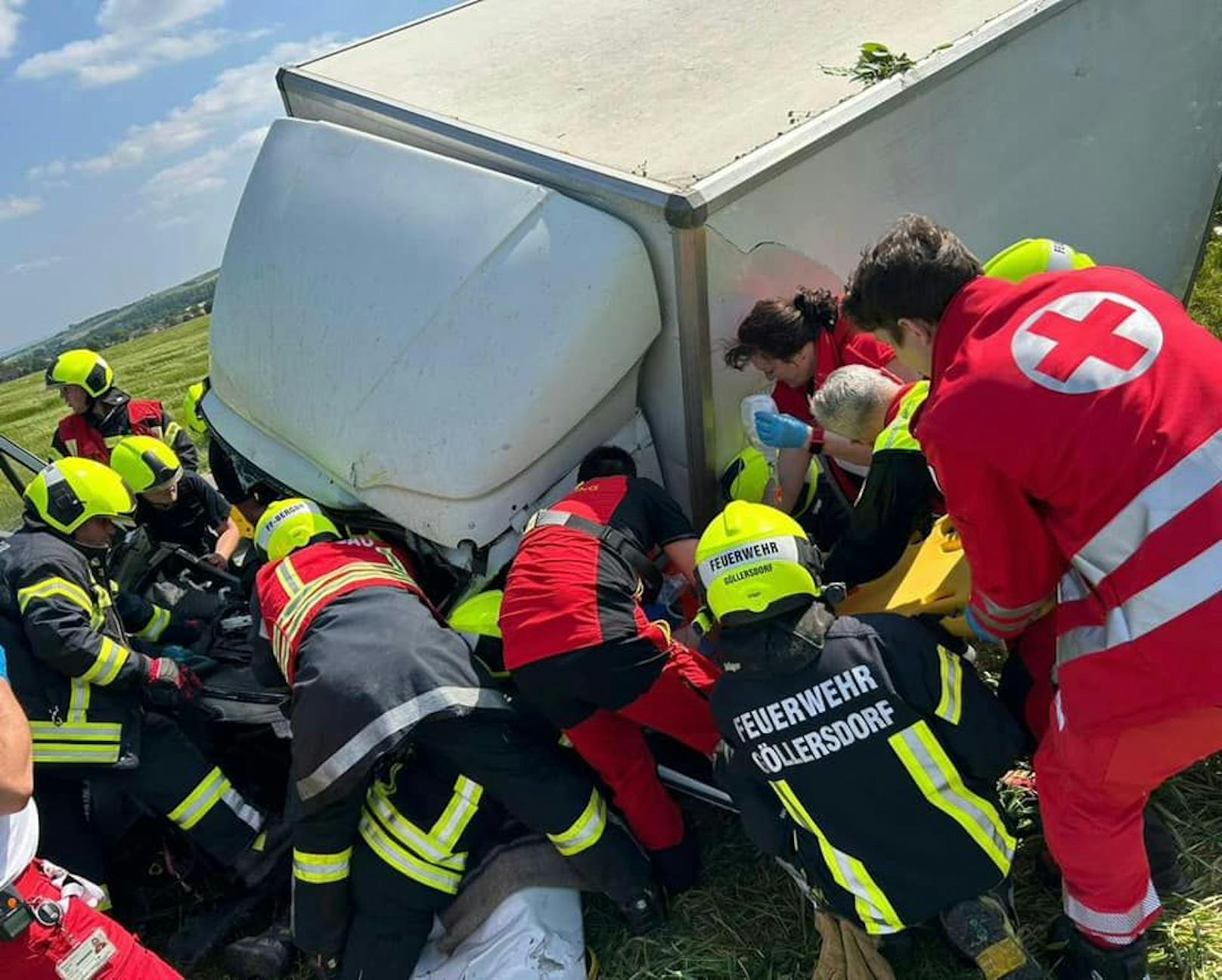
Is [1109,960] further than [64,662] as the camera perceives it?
No

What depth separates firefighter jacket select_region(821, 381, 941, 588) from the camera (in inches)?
116

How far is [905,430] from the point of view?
9.66 feet

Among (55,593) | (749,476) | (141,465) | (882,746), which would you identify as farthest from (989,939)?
(141,465)

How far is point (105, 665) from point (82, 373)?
10.4 ft

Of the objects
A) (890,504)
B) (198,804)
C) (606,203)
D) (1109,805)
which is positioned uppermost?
(606,203)

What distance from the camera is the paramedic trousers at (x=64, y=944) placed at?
2.48 m

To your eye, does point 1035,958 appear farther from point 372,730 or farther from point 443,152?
point 443,152

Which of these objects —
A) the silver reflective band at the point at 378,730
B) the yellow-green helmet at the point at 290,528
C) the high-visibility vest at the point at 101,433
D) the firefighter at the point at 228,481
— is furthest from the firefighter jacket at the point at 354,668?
the high-visibility vest at the point at 101,433

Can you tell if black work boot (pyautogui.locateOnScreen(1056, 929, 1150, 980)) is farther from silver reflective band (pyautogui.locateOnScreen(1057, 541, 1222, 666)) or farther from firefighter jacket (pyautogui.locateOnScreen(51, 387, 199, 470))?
firefighter jacket (pyautogui.locateOnScreen(51, 387, 199, 470))

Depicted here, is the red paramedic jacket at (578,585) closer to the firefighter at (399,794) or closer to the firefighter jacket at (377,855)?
the firefighter at (399,794)

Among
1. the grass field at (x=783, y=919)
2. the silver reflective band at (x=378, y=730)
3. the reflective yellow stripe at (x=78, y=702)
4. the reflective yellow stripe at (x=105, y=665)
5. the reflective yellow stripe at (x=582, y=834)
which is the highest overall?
the reflective yellow stripe at (x=105, y=665)

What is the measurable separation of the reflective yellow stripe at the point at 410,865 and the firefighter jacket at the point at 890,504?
5.30 feet

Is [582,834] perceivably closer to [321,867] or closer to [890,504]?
[321,867]

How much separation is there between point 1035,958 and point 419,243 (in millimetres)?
3100
